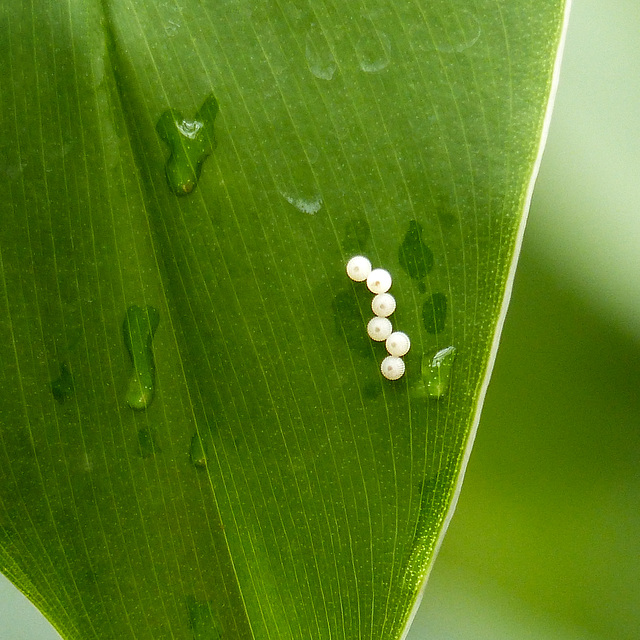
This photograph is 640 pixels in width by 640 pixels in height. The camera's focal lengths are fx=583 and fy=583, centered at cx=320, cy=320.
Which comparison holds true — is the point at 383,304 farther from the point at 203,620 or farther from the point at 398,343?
the point at 203,620

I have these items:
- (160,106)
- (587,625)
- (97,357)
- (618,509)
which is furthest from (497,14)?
(587,625)

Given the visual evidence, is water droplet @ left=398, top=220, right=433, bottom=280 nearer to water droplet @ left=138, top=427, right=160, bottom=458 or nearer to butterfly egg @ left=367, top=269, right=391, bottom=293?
butterfly egg @ left=367, top=269, right=391, bottom=293

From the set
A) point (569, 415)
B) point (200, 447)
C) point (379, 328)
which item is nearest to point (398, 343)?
point (379, 328)

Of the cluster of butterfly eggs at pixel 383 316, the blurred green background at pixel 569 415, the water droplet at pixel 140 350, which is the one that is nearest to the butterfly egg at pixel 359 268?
the cluster of butterfly eggs at pixel 383 316

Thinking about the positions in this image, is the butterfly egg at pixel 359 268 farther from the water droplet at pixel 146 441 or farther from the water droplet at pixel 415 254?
the water droplet at pixel 146 441

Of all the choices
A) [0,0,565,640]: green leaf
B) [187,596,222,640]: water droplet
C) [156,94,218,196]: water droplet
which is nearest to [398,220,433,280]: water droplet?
[0,0,565,640]: green leaf

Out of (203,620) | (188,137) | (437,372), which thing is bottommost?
(203,620)
